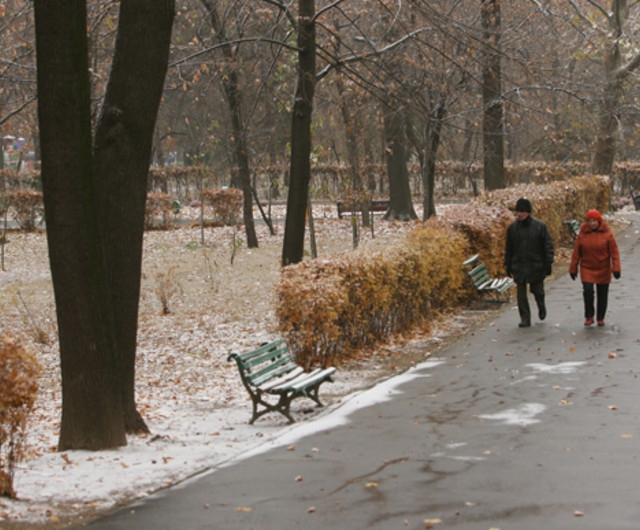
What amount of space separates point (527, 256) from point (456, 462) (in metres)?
7.14

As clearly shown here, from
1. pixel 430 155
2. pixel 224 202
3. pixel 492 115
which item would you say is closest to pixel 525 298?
pixel 430 155

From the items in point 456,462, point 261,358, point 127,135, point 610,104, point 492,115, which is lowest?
point 456,462

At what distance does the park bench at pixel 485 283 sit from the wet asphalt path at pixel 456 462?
185 inches

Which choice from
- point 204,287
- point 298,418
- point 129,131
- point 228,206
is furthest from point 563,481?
point 228,206

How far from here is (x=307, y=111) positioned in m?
15.5

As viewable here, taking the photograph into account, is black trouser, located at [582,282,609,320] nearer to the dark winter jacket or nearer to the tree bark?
the dark winter jacket

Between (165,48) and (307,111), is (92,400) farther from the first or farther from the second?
(307,111)

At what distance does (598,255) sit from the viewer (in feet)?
45.4

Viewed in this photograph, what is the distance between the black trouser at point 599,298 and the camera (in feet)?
45.5

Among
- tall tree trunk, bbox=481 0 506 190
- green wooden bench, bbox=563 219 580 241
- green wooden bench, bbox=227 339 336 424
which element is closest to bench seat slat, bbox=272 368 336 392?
green wooden bench, bbox=227 339 336 424

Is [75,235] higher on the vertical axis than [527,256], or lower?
higher

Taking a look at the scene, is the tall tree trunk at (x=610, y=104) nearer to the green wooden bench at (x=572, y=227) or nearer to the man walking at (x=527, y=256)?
the green wooden bench at (x=572, y=227)

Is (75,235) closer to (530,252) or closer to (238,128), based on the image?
(530,252)

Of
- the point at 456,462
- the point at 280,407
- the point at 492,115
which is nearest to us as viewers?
the point at 456,462
